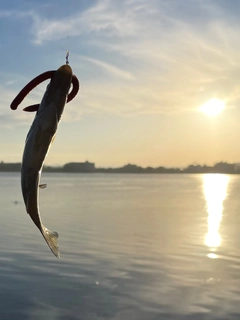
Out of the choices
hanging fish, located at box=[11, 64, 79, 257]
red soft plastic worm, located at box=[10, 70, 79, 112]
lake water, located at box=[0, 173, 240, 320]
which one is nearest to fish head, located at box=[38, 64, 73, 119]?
hanging fish, located at box=[11, 64, 79, 257]

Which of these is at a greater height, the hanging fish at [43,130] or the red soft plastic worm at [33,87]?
the red soft plastic worm at [33,87]

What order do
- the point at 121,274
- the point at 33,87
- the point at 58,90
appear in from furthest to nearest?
the point at 121,274
the point at 33,87
the point at 58,90

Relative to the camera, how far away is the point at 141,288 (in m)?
14.9

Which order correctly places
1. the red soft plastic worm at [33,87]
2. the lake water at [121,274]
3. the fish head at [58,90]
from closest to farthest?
1. the fish head at [58,90]
2. the red soft plastic worm at [33,87]
3. the lake water at [121,274]

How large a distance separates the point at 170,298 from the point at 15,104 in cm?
1222

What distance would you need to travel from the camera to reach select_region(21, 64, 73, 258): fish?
245cm

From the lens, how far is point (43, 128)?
2463 millimetres

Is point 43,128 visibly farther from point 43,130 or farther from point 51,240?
point 51,240

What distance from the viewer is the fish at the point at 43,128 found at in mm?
2449

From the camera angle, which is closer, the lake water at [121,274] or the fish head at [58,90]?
the fish head at [58,90]

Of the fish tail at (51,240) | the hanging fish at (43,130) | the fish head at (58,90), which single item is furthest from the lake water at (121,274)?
the fish head at (58,90)

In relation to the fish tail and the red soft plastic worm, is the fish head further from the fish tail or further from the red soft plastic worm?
the fish tail

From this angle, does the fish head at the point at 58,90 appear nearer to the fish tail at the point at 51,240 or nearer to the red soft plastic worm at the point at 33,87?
the red soft plastic worm at the point at 33,87

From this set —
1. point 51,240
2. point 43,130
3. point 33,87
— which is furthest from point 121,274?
point 43,130
